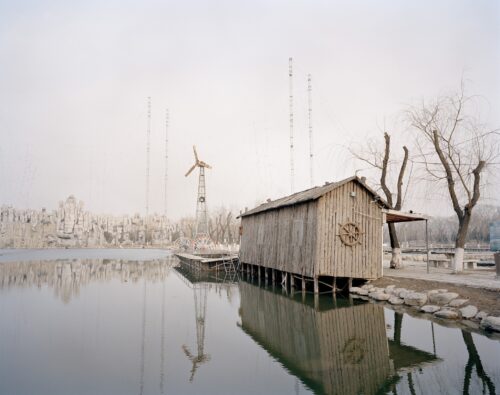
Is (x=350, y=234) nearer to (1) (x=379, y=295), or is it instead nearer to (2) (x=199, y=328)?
(1) (x=379, y=295)

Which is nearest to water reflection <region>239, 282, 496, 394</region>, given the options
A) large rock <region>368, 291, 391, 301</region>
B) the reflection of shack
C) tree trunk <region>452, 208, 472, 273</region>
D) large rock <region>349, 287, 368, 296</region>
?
the reflection of shack

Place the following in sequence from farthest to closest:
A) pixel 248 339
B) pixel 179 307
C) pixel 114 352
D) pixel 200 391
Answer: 1. pixel 179 307
2. pixel 248 339
3. pixel 114 352
4. pixel 200 391

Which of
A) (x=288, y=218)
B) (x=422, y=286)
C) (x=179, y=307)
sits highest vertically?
(x=288, y=218)

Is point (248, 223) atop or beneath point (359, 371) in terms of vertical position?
atop

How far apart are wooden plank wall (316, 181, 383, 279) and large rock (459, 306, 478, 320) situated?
5.68 m

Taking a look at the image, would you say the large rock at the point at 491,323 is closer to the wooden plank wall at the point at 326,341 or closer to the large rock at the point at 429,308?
the large rock at the point at 429,308

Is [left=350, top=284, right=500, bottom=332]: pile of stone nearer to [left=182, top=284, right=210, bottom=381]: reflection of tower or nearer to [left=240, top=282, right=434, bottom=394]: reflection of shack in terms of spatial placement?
[left=240, top=282, right=434, bottom=394]: reflection of shack

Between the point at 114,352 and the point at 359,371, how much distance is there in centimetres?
614

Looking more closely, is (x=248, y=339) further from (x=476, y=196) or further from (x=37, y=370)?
(x=476, y=196)

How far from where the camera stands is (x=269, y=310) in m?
16.1

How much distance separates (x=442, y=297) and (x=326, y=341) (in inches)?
227

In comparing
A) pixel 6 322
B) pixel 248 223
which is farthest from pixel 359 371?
pixel 248 223

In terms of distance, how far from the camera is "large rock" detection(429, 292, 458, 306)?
13875 millimetres

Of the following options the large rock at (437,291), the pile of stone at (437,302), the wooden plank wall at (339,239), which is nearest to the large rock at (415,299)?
the pile of stone at (437,302)
